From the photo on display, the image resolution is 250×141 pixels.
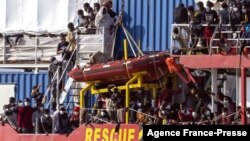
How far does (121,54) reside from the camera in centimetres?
3466

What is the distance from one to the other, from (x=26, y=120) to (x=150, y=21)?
5.30 meters

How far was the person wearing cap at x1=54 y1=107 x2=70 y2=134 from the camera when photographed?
102 feet

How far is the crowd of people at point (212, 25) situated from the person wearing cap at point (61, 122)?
3668 millimetres

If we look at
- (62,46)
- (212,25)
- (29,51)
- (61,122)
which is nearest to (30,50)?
(29,51)

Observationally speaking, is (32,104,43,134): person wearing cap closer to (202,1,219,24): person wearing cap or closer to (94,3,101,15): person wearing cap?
(94,3,101,15): person wearing cap

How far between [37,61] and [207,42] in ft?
28.0

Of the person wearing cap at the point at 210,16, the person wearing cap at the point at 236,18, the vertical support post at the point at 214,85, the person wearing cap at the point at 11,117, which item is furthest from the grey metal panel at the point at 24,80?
the person wearing cap at the point at 236,18

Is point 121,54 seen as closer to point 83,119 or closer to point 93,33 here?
point 93,33

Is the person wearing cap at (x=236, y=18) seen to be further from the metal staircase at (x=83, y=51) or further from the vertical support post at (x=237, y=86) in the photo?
the metal staircase at (x=83, y=51)

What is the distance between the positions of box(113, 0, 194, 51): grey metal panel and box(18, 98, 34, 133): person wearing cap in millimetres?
3958

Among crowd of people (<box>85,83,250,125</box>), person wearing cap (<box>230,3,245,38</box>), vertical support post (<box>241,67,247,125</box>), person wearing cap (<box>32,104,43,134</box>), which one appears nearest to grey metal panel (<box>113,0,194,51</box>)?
crowd of people (<box>85,83,250,125</box>)

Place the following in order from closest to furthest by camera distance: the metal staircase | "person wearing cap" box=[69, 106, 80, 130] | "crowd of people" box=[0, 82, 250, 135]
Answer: "crowd of people" box=[0, 82, 250, 135], "person wearing cap" box=[69, 106, 80, 130], the metal staircase

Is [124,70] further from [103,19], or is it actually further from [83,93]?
[103,19]

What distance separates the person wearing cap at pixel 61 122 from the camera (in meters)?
31.1
